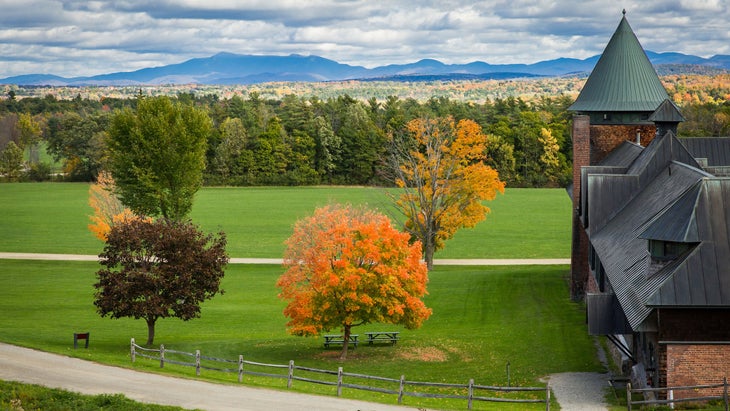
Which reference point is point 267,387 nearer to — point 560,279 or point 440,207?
point 560,279

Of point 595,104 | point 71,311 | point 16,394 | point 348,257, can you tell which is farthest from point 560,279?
point 16,394

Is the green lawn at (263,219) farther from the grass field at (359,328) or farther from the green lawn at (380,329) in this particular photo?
the green lawn at (380,329)

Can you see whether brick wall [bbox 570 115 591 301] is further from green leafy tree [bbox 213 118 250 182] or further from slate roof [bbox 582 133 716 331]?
green leafy tree [bbox 213 118 250 182]

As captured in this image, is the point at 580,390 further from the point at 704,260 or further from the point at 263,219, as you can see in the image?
the point at 263,219

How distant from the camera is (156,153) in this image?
59750 mm

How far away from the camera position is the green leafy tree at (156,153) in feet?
196

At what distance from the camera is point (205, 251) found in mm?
34500

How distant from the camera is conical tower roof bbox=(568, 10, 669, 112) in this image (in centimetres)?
4712

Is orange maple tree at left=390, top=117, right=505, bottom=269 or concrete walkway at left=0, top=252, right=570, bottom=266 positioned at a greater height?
orange maple tree at left=390, top=117, right=505, bottom=269

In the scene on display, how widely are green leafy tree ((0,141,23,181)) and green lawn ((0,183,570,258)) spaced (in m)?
6.92

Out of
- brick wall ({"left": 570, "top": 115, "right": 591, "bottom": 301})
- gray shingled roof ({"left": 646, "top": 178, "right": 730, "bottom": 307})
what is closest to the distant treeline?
brick wall ({"left": 570, "top": 115, "right": 591, "bottom": 301})

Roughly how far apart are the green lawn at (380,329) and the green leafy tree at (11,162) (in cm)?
6827

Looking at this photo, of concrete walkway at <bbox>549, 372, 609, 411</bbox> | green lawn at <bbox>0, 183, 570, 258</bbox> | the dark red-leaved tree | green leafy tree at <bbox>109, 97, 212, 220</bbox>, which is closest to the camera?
concrete walkway at <bbox>549, 372, 609, 411</bbox>

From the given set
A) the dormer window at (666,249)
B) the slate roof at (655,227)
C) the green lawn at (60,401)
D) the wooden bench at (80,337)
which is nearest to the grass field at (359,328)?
the wooden bench at (80,337)
